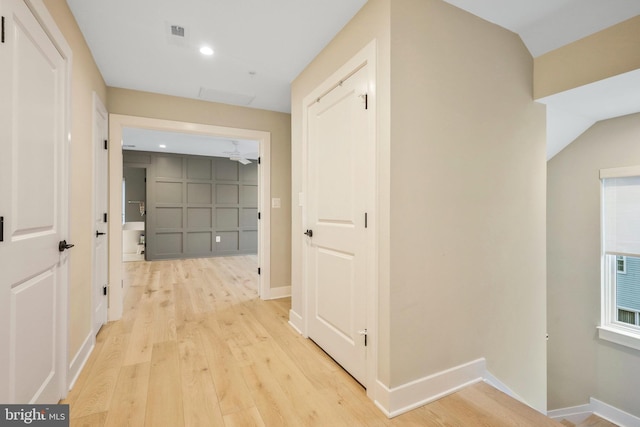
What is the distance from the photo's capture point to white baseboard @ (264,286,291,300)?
369cm

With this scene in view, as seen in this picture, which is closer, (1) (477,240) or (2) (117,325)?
(1) (477,240)

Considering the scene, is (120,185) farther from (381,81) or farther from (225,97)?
(381,81)

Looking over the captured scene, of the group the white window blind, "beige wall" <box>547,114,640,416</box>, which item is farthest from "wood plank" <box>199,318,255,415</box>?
the white window blind

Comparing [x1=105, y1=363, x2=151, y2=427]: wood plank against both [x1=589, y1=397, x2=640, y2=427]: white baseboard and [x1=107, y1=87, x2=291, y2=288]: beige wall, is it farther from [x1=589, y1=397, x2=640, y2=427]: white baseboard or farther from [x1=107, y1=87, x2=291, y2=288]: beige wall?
[x1=589, y1=397, x2=640, y2=427]: white baseboard

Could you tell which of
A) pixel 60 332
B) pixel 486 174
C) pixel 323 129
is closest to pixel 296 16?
pixel 323 129

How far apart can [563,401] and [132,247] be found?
26.6ft

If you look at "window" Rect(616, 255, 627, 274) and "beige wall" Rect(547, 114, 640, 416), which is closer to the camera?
"beige wall" Rect(547, 114, 640, 416)

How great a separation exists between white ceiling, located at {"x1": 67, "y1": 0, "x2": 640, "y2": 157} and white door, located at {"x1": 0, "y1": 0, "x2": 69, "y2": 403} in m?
0.62

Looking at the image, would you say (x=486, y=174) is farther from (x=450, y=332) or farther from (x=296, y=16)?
(x=296, y=16)

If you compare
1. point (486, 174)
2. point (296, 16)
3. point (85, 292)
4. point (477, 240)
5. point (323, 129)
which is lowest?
point (85, 292)

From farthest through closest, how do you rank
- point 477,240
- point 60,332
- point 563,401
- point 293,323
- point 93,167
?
point 563,401 < point 293,323 < point 93,167 < point 477,240 < point 60,332

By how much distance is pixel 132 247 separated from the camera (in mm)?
6770

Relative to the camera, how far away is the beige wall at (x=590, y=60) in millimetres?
1864

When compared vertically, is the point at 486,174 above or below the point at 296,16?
below
